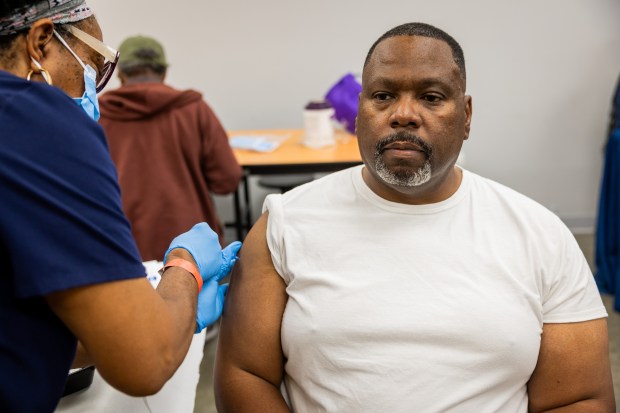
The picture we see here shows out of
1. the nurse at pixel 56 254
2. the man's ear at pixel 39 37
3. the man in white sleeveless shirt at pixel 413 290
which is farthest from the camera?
the man in white sleeveless shirt at pixel 413 290

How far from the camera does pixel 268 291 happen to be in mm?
1231

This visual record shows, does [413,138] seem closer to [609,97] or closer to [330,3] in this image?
[330,3]

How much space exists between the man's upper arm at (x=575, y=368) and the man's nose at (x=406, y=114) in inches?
18.8

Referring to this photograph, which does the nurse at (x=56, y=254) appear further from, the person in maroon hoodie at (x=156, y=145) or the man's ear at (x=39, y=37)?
the person in maroon hoodie at (x=156, y=145)

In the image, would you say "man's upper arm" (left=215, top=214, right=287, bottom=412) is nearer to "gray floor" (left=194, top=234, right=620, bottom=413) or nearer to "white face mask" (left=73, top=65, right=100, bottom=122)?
"white face mask" (left=73, top=65, right=100, bottom=122)

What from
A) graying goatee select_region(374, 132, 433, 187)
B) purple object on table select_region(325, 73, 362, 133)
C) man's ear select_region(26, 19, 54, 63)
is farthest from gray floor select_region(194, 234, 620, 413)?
man's ear select_region(26, 19, 54, 63)

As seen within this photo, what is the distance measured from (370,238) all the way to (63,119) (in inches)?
25.6

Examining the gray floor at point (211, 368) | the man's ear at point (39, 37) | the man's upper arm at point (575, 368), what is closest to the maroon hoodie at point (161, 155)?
the gray floor at point (211, 368)

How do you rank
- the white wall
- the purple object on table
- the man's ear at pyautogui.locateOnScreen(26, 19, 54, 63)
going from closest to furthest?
1. the man's ear at pyautogui.locateOnScreen(26, 19, 54, 63)
2. the purple object on table
3. the white wall

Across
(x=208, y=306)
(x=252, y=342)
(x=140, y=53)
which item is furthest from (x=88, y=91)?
(x=140, y=53)

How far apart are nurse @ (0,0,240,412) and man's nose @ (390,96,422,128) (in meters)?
0.60

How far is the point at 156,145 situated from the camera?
7.85 feet

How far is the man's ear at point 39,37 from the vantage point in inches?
34.3

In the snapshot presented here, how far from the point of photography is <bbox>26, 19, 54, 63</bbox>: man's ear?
870 mm
